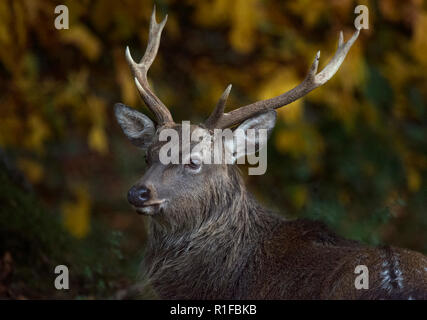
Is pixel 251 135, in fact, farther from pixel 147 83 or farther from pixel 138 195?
pixel 138 195

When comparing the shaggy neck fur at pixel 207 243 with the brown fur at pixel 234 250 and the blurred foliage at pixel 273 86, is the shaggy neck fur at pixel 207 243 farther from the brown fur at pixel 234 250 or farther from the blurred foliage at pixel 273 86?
the blurred foliage at pixel 273 86

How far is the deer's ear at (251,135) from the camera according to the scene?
5234mm

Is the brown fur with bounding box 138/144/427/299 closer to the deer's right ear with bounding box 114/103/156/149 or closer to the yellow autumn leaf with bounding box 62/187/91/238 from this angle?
the deer's right ear with bounding box 114/103/156/149

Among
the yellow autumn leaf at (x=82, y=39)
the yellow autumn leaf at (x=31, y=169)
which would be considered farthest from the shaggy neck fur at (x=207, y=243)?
the yellow autumn leaf at (x=31, y=169)

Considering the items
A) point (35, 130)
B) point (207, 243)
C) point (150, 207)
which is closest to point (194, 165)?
point (150, 207)

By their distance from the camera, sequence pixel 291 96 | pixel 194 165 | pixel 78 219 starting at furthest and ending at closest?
pixel 78 219
pixel 291 96
pixel 194 165

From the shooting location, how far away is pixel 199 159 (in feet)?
16.5

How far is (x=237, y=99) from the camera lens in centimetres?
883

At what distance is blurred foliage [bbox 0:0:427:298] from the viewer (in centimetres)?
671

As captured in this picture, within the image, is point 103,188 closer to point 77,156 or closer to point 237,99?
point 77,156

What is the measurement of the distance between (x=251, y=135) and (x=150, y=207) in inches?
38.4

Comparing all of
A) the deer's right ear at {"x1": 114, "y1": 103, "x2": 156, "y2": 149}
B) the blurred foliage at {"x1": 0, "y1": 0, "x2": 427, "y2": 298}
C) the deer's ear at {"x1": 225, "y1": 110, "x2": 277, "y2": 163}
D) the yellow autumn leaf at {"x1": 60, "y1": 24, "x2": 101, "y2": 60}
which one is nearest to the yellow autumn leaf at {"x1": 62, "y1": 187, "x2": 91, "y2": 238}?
the blurred foliage at {"x1": 0, "y1": 0, "x2": 427, "y2": 298}

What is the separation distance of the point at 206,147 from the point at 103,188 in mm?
6743
